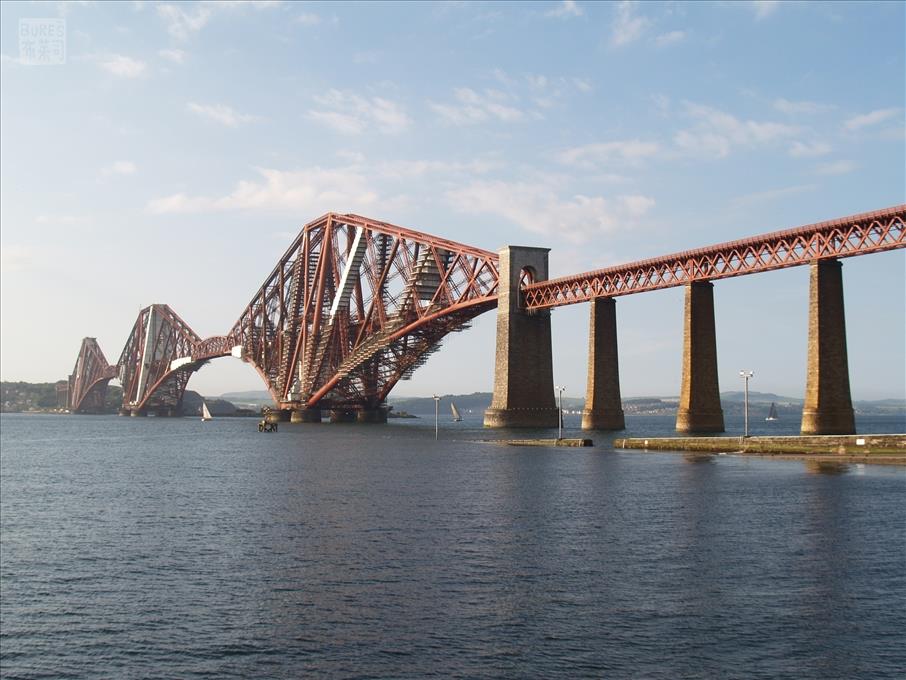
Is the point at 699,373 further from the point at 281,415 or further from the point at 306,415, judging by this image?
the point at 281,415

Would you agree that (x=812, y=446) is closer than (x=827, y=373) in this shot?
Yes

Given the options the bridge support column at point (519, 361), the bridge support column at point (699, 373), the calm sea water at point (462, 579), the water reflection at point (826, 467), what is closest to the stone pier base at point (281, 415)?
the bridge support column at point (519, 361)

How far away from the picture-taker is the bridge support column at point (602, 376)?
110m

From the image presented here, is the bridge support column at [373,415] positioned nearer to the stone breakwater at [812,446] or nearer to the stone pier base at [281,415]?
the stone pier base at [281,415]

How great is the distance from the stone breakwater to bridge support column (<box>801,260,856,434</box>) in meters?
4.51

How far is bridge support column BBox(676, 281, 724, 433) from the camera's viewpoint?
96.8 metres

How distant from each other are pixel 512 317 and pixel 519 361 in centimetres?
595

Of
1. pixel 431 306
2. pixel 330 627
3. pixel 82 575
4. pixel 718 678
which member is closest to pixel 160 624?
pixel 330 627

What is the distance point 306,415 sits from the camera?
7052 inches

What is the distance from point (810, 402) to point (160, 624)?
64754 mm

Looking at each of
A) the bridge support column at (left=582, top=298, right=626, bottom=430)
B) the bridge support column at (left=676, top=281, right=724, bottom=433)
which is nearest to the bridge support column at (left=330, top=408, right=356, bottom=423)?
the bridge support column at (left=582, top=298, right=626, bottom=430)

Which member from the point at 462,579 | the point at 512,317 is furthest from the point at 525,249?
the point at 462,579

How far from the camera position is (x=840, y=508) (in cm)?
4206

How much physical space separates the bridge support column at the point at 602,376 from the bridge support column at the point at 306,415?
77657 millimetres
